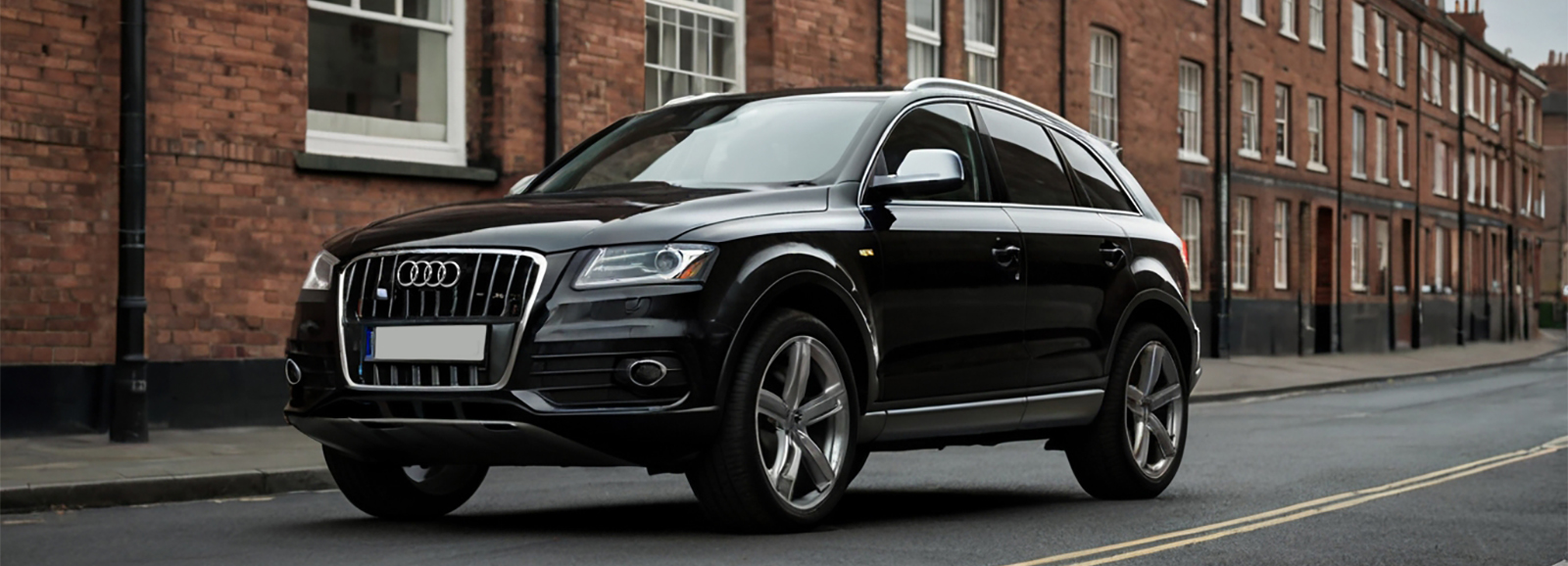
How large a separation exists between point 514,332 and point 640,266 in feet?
1.46

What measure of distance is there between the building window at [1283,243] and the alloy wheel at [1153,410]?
2981cm

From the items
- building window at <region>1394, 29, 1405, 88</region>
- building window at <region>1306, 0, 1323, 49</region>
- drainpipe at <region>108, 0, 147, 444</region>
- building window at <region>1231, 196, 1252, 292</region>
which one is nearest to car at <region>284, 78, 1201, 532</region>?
drainpipe at <region>108, 0, 147, 444</region>

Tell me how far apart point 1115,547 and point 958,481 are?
3210mm

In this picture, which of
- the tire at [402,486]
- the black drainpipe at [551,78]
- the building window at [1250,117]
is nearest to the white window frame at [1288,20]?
the building window at [1250,117]

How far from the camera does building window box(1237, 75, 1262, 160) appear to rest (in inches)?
1401

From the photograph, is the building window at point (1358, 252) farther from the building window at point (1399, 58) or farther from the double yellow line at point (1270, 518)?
the double yellow line at point (1270, 518)

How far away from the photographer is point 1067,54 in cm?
2734

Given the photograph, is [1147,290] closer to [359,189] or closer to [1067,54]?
[359,189]

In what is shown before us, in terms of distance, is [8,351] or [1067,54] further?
[1067,54]

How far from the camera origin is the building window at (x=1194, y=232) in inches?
1296

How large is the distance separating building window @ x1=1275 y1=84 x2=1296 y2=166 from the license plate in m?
33.0

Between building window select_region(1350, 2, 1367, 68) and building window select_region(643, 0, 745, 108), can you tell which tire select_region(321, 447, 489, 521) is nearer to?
building window select_region(643, 0, 745, 108)

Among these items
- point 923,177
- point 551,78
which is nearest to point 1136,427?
point 923,177

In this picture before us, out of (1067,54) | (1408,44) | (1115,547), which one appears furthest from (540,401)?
(1408,44)
